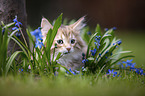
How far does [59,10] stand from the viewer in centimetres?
852

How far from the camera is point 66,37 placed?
2.13 metres

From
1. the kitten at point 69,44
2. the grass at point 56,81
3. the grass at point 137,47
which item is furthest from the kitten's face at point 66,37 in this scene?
the grass at point 137,47

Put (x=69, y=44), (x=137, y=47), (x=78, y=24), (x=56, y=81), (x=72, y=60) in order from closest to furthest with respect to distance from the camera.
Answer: (x=56, y=81) → (x=69, y=44) → (x=72, y=60) → (x=78, y=24) → (x=137, y=47)

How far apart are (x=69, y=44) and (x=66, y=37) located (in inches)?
3.8

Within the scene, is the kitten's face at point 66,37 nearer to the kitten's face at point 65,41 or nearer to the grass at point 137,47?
the kitten's face at point 65,41

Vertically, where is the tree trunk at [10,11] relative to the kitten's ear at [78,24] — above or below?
above

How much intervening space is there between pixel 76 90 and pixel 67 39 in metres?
0.82

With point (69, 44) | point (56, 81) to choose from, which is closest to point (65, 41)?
point (69, 44)

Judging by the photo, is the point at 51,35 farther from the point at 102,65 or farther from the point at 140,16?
the point at 140,16

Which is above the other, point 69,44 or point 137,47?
point 137,47

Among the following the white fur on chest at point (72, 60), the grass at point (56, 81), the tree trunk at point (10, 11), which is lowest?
the grass at point (56, 81)

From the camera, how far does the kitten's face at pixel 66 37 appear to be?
2057mm

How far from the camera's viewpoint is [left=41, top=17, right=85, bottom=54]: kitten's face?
2.06 meters

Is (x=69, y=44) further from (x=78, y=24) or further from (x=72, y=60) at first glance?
(x=78, y=24)
